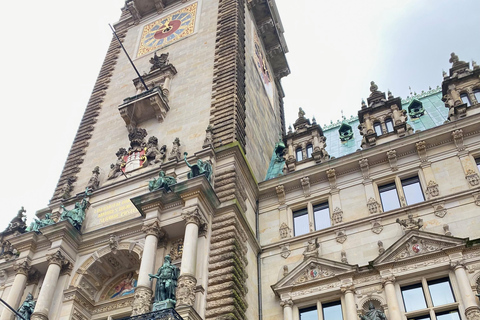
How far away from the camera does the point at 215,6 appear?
105 ft

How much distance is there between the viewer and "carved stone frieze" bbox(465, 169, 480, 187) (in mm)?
18594

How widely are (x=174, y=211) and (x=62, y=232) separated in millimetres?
4767

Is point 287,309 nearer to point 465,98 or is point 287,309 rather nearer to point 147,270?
point 147,270

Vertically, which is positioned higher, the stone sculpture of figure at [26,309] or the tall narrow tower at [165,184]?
the tall narrow tower at [165,184]

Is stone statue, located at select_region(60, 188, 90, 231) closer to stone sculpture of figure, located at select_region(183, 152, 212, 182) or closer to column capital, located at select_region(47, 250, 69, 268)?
column capital, located at select_region(47, 250, 69, 268)

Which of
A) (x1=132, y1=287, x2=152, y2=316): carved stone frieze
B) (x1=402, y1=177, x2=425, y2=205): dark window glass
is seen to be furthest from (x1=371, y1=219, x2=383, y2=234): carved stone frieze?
(x1=132, y1=287, x2=152, y2=316): carved stone frieze

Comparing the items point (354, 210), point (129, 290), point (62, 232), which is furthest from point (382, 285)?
point (62, 232)

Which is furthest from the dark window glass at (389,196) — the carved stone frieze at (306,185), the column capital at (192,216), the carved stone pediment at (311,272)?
the column capital at (192,216)

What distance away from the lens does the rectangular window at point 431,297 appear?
51.5 ft

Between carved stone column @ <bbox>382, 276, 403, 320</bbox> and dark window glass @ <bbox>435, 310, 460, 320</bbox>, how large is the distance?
113 cm

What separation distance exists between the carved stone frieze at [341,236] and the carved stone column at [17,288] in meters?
12.0

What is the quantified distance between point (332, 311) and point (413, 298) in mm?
2689

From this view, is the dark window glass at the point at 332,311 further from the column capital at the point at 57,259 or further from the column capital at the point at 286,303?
the column capital at the point at 57,259

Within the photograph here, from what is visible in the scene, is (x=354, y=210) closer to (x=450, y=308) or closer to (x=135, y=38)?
(x=450, y=308)
